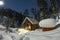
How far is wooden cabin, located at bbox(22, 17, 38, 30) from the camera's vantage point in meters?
18.0

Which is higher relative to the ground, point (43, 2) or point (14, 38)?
point (43, 2)

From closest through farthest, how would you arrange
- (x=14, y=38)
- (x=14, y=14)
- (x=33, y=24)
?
(x=14, y=38), (x=33, y=24), (x=14, y=14)

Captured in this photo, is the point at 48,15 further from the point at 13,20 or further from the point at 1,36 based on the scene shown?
the point at 1,36

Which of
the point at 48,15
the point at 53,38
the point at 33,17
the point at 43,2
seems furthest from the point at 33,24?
the point at 53,38

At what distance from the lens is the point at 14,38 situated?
3.34m

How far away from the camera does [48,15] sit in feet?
59.6

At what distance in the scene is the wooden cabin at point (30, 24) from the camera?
18.0 metres

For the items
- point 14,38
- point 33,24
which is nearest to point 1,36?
point 14,38

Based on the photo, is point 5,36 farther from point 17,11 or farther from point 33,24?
point 17,11

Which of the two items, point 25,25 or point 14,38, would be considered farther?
point 25,25

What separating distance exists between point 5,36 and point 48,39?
1562 mm

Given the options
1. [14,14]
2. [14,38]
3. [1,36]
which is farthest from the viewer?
[14,14]

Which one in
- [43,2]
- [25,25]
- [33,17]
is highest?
[43,2]

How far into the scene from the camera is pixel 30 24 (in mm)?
18422
